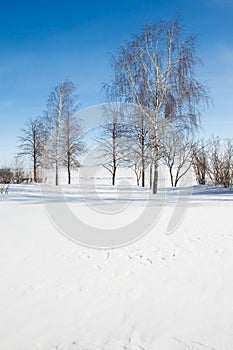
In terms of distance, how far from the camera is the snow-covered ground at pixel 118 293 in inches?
72.4

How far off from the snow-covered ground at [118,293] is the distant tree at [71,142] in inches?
545

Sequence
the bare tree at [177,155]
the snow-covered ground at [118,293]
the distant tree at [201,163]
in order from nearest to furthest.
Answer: the snow-covered ground at [118,293] → the bare tree at [177,155] → the distant tree at [201,163]

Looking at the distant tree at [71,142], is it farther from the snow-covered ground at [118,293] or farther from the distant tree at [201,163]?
the snow-covered ground at [118,293]

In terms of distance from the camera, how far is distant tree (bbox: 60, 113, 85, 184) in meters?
16.9

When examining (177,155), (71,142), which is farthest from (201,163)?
(71,142)

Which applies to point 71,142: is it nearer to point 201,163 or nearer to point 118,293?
point 201,163

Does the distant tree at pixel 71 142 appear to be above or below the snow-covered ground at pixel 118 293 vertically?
above

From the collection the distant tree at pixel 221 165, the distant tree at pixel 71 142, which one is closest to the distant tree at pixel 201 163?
the distant tree at pixel 221 165

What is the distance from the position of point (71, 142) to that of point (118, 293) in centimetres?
1678

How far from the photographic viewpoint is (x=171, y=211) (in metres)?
5.88

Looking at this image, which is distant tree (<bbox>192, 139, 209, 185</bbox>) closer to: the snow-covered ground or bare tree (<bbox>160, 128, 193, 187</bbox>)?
bare tree (<bbox>160, 128, 193, 187</bbox>)

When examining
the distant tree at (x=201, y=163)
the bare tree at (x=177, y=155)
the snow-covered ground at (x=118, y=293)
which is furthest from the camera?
the distant tree at (x=201, y=163)

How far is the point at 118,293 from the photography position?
2.43m

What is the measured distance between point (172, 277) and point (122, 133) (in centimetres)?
929
